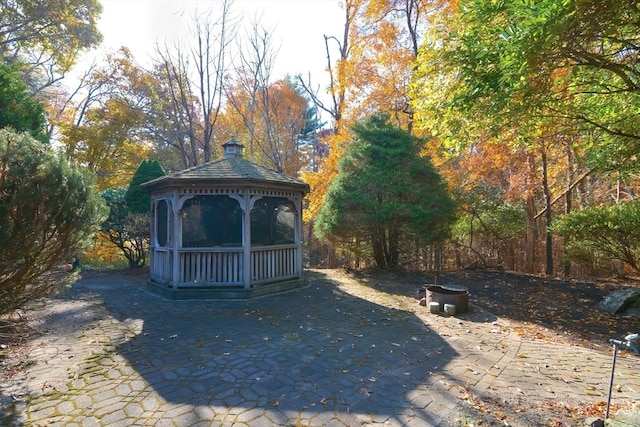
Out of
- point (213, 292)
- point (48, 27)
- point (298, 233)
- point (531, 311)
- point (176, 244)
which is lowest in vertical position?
point (531, 311)

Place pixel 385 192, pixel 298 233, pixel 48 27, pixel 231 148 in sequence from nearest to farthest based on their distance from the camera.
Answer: pixel 298 233, pixel 231 148, pixel 385 192, pixel 48 27

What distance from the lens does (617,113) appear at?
5.14 meters

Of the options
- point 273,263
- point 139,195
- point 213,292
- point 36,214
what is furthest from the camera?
point 139,195

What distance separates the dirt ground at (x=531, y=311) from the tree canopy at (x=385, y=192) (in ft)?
5.42

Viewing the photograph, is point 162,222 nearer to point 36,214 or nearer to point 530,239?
point 36,214

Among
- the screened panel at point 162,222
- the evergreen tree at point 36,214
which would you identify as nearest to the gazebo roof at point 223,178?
the screened panel at point 162,222

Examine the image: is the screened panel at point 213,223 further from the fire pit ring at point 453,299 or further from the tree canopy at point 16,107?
Result: the fire pit ring at point 453,299

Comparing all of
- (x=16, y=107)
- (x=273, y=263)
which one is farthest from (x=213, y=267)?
(x=16, y=107)

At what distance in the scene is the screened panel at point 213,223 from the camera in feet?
33.1

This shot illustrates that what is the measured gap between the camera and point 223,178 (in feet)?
22.8

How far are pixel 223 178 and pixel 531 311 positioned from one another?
694cm

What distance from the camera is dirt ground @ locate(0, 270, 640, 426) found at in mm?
2924

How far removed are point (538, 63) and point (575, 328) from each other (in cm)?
438

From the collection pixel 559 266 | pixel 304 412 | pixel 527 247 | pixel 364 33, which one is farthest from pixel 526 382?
pixel 364 33
